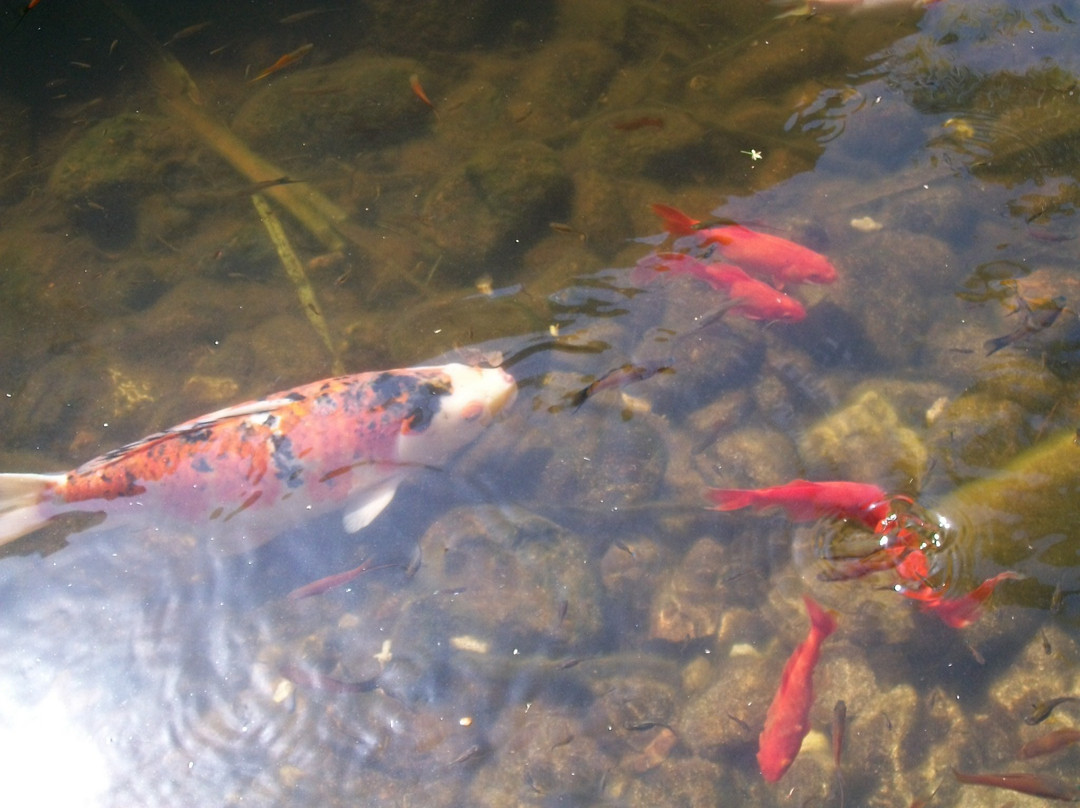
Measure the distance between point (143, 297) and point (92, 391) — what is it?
2.51ft

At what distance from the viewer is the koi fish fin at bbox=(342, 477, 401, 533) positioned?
388cm

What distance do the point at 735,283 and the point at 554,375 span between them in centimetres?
126

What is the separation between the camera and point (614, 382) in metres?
Answer: 4.19

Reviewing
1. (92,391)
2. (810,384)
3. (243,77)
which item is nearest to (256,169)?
(243,77)

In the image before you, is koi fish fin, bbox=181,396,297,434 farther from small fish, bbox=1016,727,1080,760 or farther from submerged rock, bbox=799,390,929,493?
small fish, bbox=1016,727,1080,760

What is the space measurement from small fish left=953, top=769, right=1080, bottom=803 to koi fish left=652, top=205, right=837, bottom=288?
9.13 feet

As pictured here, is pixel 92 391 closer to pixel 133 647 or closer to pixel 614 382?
pixel 133 647

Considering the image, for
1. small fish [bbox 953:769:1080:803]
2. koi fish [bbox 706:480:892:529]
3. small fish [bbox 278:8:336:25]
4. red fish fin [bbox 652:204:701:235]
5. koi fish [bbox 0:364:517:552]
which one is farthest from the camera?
small fish [bbox 278:8:336:25]

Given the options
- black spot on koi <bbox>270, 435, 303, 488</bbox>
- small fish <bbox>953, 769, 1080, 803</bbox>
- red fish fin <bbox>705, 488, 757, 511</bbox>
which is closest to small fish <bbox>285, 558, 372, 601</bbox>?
black spot on koi <bbox>270, 435, 303, 488</bbox>

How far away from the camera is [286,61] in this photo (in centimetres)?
558

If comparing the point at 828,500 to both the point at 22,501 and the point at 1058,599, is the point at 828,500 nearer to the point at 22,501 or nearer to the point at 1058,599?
the point at 1058,599

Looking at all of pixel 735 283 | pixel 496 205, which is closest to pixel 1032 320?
pixel 735 283

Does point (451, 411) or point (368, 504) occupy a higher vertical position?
point (451, 411)

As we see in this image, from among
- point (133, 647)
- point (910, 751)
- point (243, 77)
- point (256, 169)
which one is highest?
point (243, 77)
